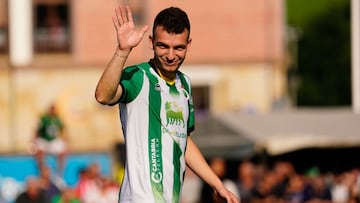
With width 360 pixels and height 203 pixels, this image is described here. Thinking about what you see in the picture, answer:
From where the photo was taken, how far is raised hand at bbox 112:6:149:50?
6355mm

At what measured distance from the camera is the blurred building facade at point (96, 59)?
34.4 meters

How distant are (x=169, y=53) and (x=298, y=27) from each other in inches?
3537

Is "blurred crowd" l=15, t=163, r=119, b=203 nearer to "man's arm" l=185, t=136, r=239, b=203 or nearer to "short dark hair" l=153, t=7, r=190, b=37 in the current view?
"man's arm" l=185, t=136, r=239, b=203

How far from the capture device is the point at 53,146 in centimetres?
2442

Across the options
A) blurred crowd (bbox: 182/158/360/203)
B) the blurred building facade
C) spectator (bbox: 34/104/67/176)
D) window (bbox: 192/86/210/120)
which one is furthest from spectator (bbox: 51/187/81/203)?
window (bbox: 192/86/210/120)

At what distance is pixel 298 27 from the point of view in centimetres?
9594

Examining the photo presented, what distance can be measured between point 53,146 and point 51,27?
11.6 metres

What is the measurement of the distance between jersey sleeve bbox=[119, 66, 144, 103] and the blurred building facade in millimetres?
26741

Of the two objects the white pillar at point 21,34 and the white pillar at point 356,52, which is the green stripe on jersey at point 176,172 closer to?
the white pillar at point 356,52

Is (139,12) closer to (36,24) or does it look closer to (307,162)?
(36,24)

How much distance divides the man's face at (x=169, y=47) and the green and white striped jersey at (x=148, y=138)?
4.0 inches

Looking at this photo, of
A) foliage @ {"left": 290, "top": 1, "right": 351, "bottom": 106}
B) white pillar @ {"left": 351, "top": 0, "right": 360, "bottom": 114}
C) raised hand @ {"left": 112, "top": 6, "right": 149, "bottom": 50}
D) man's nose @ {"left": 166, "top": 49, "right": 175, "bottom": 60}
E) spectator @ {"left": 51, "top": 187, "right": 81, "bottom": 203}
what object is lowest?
foliage @ {"left": 290, "top": 1, "right": 351, "bottom": 106}

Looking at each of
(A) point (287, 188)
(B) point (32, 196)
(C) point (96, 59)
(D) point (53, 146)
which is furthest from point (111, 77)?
(C) point (96, 59)

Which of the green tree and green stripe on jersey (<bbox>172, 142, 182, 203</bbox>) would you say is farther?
the green tree
